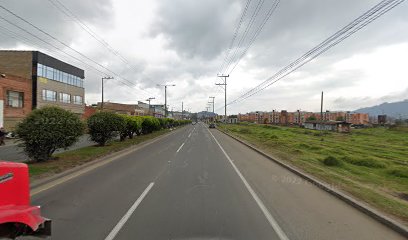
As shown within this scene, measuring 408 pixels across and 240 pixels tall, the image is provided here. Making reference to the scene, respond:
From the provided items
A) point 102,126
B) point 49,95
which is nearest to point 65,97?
point 49,95

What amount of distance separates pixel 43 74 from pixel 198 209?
54.9 metres

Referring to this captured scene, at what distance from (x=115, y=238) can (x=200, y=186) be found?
5.04 m

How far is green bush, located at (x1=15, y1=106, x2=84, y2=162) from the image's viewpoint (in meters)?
14.8

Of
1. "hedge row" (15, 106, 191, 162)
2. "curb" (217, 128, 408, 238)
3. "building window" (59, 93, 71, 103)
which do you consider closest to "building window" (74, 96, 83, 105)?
"building window" (59, 93, 71, 103)

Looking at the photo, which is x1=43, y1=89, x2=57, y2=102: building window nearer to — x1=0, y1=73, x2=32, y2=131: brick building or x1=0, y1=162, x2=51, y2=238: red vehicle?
x1=0, y1=73, x2=32, y2=131: brick building

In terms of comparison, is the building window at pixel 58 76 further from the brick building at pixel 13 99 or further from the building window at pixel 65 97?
the brick building at pixel 13 99

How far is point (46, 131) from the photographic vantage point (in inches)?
592

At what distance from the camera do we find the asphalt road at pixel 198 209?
621cm

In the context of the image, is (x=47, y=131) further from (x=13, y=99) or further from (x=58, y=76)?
(x=58, y=76)

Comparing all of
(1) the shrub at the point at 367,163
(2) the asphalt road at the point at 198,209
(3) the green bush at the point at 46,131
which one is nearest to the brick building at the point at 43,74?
(3) the green bush at the point at 46,131

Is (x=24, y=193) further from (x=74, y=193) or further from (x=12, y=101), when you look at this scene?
(x=12, y=101)

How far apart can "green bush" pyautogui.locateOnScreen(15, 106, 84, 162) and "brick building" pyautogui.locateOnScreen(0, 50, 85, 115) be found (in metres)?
33.4

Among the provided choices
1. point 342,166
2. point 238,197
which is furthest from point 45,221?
point 342,166

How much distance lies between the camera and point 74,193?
945 cm
